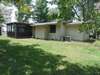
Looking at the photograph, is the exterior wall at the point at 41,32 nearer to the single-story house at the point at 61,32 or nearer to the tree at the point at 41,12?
the single-story house at the point at 61,32

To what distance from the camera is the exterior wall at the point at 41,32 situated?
106ft

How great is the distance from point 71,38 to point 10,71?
64.5 feet

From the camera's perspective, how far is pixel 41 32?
3322cm

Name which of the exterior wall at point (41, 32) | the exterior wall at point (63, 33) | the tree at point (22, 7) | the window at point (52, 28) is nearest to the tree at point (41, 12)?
the tree at point (22, 7)

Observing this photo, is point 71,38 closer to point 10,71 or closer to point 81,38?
point 81,38

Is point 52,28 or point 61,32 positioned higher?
point 52,28

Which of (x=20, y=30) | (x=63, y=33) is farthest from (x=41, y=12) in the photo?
(x=63, y=33)

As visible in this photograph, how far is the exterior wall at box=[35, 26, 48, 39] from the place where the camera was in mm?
32331

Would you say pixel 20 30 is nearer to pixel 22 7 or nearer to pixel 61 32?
pixel 61 32

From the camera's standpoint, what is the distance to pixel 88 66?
1197 cm

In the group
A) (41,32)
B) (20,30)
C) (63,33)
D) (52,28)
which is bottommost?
(63,33)

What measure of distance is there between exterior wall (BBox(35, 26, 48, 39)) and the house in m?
→ 2.16

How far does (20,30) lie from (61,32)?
347 inches

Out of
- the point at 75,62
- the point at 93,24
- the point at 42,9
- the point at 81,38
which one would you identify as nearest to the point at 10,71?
the point at 75,62
